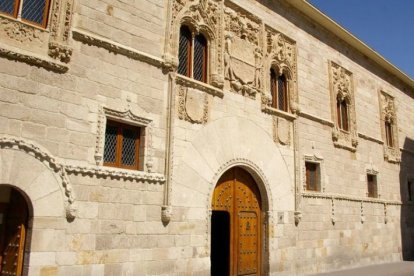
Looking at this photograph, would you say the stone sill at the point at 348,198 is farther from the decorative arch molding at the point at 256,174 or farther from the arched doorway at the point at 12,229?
the arched doorway at the point at 12,229

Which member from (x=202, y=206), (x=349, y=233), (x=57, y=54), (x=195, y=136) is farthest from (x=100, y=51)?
(x=349, y=233)

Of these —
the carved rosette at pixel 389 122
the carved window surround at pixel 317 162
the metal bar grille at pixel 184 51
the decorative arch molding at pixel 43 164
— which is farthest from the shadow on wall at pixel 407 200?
the decorative arch molding at pixel 43 164

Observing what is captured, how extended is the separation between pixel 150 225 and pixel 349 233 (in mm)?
7284

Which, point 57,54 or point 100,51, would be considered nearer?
point 57,54

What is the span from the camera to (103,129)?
6.00m

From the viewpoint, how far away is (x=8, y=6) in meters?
5.32

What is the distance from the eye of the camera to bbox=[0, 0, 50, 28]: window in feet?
17.4

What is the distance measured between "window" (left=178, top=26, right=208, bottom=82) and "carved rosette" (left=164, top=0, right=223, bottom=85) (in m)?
0.13

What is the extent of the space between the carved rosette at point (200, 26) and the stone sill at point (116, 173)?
6.77 ft

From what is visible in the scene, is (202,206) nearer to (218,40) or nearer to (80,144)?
(80,144)

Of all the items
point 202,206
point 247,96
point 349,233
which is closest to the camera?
point 202,206

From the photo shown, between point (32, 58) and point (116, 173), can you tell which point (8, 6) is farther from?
point (116, 173)

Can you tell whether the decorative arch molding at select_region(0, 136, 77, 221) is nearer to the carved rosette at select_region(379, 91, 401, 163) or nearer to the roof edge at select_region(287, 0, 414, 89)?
the roof edge at select_region(287, 0, 414, 89)

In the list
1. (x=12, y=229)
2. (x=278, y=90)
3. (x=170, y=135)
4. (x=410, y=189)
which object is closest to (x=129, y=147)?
(x=170, y=135)
